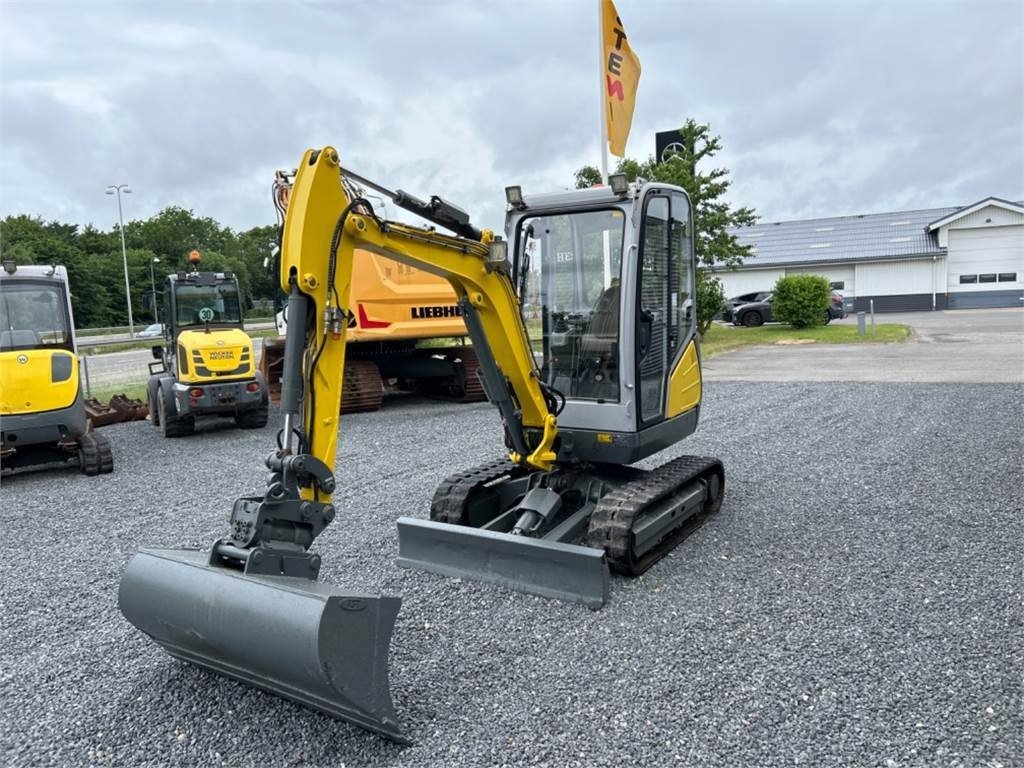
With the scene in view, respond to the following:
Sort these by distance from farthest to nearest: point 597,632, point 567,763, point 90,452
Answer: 1. point 90,452
2. point 597,632
3. point 567,763

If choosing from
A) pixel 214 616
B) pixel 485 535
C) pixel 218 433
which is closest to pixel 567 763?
pixel 214 616

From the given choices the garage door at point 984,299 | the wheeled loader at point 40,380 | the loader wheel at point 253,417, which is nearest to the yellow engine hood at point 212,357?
the loader wheel at point 253,417

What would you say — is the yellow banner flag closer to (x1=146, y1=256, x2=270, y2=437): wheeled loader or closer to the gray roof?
(x1=146, y1=256, x2=270, y2=437): wheeled loader

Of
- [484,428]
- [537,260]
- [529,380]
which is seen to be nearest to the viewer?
[529,380]

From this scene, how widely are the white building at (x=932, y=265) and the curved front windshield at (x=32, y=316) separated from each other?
100 ft

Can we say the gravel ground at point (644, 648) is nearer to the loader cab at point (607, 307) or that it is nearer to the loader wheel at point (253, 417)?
the loader cab at point (607, 307)

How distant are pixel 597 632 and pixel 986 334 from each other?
21193 mm

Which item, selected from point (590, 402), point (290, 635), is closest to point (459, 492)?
point (590, 402)

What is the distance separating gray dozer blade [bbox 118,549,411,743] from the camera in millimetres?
2951

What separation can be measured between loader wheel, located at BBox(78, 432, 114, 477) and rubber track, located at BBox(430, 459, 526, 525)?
4723 mm

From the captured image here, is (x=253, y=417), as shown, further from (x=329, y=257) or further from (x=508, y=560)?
(x=329, y=257)

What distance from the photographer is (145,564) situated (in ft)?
11.7

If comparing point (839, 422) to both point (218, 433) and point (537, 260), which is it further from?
point (218, 433)

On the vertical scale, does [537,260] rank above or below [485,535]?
above
